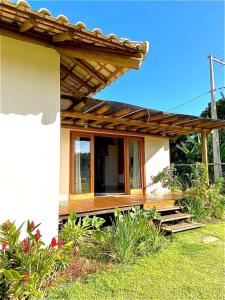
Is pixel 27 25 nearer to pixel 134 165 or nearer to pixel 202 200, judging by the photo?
pixel 202 200

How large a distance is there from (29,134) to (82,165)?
5.11 m

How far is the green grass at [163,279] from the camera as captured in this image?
3.57 metres

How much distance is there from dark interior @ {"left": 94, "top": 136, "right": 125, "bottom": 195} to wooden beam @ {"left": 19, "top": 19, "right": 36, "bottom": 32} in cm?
913

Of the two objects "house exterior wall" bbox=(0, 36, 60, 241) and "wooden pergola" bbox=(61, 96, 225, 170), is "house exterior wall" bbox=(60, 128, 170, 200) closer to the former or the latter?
"wooden pergola" bbox=(61, 96, 225, 170)

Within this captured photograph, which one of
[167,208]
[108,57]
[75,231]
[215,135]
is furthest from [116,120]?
[215,135]

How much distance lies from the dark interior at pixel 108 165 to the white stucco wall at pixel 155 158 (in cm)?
191

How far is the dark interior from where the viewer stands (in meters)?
13.0

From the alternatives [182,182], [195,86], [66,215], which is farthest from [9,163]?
[195,86]

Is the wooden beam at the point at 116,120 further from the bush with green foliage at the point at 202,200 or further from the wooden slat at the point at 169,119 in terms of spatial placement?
the bush with green foliage at the point at 202,200

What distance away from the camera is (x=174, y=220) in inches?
289

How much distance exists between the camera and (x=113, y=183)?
1374 cm

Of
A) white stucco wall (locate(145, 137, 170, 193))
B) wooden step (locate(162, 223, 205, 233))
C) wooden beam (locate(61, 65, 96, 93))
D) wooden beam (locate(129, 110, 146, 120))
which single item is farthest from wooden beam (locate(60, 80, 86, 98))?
white stucco wall (locate(145, 137, 170, 193))

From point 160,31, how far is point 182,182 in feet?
25.8

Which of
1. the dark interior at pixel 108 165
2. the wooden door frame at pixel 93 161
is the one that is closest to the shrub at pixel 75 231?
the wooden door frame at pixel 93 161
